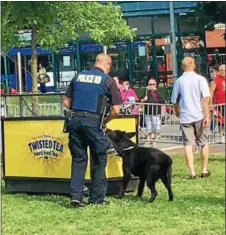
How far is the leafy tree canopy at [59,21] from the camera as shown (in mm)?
13312

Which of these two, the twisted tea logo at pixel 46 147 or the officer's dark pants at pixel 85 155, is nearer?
the officer's dark pants at pixel 85 155

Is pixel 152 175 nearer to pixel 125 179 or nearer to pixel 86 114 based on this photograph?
pixel 125 179

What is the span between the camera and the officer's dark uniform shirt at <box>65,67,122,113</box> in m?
7.67

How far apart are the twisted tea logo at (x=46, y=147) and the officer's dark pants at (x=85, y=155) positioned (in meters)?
0.84

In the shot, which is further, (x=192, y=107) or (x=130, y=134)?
(x=192, y=107)

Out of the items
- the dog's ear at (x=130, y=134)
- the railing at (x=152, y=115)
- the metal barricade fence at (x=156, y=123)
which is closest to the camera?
the dog's ear at (x=130, y=134)

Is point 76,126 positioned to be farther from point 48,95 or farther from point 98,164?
point 48,95

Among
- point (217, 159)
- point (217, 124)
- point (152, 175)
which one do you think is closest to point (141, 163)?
point (152, 175)

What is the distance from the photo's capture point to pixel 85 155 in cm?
786

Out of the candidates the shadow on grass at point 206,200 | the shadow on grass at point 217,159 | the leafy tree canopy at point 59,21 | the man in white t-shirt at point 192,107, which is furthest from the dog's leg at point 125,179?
the leafy tree canopy at point 59,21

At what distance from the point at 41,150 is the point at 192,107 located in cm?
263

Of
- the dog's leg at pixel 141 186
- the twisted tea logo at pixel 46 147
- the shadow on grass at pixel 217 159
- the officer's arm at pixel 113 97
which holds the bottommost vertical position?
the shadow on grass at pixel 217 159

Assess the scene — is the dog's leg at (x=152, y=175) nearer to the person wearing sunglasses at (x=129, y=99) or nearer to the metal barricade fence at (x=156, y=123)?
the metal barricade fence at (x=156, y=123)

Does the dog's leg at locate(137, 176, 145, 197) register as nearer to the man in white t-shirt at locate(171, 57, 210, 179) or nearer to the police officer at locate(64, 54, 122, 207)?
the police officer at locate(64, 54, 122, 207)
